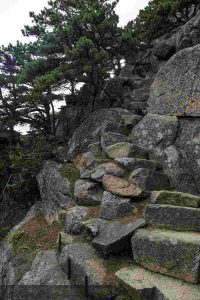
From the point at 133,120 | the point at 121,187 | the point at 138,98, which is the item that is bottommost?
the point at 121,187

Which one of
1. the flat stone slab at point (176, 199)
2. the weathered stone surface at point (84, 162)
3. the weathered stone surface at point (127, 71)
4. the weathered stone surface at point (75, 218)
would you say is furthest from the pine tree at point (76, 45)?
the flat stone slab at point (176, 199)

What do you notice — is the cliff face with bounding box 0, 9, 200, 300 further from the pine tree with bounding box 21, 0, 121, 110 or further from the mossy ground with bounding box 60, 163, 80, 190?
the pine tree with bounding box 21, 0, 121, 110

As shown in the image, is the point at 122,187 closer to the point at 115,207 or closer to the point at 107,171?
the point at 115,207

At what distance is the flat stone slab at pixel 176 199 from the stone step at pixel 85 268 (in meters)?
3.18

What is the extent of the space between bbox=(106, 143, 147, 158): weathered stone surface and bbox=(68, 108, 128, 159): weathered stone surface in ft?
13.3

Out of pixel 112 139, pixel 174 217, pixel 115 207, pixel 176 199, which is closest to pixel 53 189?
pixel 112 139

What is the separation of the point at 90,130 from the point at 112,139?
451 cm

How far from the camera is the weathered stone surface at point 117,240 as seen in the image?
417 inches

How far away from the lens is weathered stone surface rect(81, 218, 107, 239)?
11911mm

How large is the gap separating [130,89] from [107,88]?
1914 millimetres

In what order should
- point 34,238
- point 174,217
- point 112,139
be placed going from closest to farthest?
point 174,217 → point 34,238 → point 112,139

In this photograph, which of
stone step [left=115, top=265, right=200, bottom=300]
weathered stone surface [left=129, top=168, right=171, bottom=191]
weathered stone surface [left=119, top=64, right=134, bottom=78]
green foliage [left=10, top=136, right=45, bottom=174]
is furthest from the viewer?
weathered stone surface [left=119, top=64, right=134, bottom=78]

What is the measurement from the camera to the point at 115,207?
41.6 ft

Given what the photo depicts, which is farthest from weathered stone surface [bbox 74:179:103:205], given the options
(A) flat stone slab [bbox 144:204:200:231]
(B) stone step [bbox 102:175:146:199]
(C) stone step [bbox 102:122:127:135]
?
(C) stone step [bbox 102:122:127:135]
